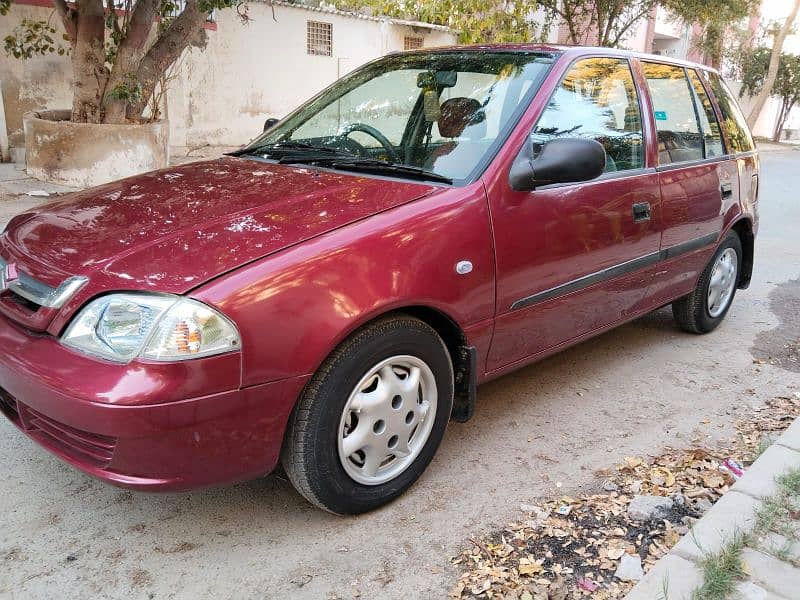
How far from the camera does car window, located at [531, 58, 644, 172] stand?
10.6 feet

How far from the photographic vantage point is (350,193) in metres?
2.78

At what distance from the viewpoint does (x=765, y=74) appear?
27547 mm

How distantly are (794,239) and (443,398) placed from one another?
7.03 meters

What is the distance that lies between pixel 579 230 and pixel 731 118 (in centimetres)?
227

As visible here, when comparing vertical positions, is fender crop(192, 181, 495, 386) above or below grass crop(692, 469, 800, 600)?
above

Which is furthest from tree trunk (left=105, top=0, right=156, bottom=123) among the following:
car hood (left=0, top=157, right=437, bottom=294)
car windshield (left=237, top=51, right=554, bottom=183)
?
car hood (left=0, top=157, right=437, bottom=294)

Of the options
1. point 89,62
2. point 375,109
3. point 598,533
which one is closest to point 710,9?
point 89,62

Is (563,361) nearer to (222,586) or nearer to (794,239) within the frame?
(222,586)

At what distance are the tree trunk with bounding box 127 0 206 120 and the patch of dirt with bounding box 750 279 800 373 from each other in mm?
6648

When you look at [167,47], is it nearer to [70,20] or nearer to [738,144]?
[70,20]

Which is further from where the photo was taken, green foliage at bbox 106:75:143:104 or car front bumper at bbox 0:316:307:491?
green foliage at bbox 106:75:143:104

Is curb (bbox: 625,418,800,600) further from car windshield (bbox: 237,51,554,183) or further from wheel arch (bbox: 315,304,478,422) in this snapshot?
car windshield (bbox: 237,51,554,183)

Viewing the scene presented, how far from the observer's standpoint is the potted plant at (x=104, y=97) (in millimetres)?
8016

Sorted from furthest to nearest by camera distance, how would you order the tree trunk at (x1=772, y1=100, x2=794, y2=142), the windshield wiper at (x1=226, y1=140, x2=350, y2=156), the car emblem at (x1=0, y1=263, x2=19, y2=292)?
the tree trunk at (x1=772, y1=100, x2=794, y2=142) → the windshield wiper at (x1=226, y1=140, x2=350, y2=156) → the car emblem at (x1=0, y1=263, x2=19, y2=292)
